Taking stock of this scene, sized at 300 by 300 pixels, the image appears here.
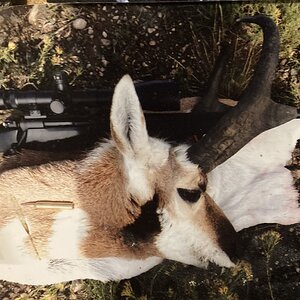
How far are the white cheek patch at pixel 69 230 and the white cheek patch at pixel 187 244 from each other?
0.21m

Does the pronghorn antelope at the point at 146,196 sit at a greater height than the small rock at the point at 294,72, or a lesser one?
lesser

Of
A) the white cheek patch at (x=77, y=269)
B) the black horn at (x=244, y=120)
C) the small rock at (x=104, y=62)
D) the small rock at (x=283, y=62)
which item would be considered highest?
the small rock at (x=104, y=62)

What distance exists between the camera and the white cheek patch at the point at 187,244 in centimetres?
166

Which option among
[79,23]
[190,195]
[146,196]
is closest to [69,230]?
[146,196]

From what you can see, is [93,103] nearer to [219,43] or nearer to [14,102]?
[14,102]

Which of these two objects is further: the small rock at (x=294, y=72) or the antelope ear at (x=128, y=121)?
the small rock at (x=294, y=72)

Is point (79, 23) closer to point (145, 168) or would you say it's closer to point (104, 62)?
point (104, 62)

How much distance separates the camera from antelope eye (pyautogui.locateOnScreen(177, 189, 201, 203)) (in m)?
1.64

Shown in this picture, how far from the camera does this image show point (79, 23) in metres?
1.75

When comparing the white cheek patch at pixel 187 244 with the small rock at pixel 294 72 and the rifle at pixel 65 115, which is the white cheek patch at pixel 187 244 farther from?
the small rock at pixel 294 72

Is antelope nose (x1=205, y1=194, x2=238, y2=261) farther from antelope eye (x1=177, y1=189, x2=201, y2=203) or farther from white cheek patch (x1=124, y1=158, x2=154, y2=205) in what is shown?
white cheek patch (x1=124, y1=158, x2=154, y2=205)

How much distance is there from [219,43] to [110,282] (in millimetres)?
745

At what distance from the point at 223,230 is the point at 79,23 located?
709mm

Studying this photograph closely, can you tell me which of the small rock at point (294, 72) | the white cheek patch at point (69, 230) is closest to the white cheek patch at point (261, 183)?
the small rock at point (294, 72)
